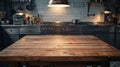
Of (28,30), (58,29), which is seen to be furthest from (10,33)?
(58,29)

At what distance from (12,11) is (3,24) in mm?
582

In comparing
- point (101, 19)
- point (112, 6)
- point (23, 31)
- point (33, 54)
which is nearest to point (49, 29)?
point (23, 31)

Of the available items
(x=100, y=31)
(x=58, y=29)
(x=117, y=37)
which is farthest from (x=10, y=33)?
(x=117, y=37)

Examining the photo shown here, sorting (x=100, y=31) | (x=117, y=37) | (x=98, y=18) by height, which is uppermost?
(x=98, y=18)

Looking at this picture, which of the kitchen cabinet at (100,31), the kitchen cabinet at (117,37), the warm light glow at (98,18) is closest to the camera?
the kitchen cabinet at (117,37)

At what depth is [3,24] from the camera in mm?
5062

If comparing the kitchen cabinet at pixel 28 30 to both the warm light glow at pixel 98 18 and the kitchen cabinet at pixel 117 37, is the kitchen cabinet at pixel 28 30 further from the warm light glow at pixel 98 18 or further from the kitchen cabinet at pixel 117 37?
the kitchen cabinet at pixel 117 37

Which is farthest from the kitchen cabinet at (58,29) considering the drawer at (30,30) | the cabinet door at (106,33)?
the cabinet door at (106,33)

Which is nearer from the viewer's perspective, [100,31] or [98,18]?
[100,31]

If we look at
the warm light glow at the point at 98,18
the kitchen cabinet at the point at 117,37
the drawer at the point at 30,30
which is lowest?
the kitchen cabinet at the point at 117,37

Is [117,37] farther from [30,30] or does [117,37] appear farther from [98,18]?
[30,30]

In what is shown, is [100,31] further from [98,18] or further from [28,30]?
[28,30]

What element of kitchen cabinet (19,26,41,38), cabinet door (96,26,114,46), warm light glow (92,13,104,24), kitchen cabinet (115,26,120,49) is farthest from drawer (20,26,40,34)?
kitchen cabinet (115,26,120,49)

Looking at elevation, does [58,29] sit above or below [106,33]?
above
